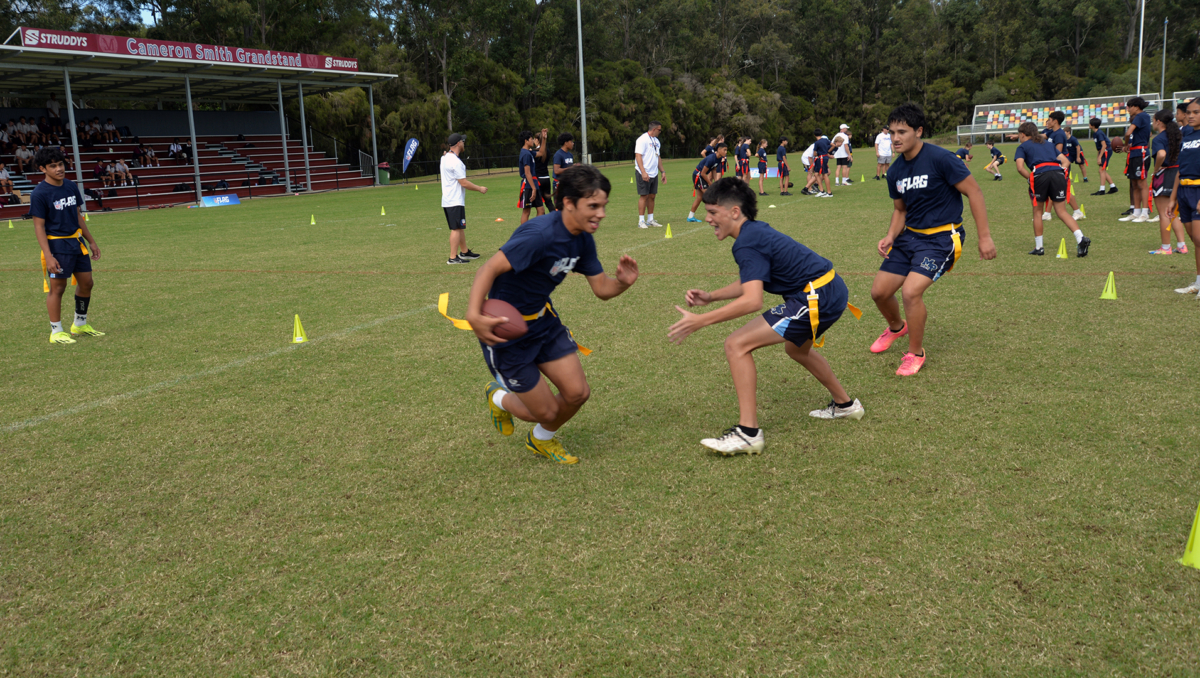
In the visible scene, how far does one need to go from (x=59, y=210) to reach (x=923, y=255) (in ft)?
26.6

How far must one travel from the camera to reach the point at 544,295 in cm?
453

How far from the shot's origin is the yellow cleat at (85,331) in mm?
8234

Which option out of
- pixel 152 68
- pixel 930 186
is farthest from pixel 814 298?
pixel 152 68

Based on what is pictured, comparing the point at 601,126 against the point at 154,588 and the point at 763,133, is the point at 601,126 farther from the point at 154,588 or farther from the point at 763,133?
the point at 154,588

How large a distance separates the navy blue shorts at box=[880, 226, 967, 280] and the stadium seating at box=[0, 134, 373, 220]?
29732 mm

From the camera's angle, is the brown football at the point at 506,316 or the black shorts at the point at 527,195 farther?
the black shorts at the point at 527,195

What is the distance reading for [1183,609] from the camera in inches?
119

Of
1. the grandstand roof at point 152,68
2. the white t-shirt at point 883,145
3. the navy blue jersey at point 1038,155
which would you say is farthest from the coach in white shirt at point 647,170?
the grandstand roof at point 152,68

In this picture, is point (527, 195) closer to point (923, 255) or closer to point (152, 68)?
point (923, 255)

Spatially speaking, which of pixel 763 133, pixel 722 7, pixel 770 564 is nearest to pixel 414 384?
pixel 770 564

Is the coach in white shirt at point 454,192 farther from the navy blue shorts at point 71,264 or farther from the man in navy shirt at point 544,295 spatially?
the man in navy shirt at point 544,295

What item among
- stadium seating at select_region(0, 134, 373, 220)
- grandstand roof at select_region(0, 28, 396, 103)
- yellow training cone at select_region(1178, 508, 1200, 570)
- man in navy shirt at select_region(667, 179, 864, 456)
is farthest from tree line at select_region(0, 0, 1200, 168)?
yellow training cone at select_region(1178, 508, 1200, 570)

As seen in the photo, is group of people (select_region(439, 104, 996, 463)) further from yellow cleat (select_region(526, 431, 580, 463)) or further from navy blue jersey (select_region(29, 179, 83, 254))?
navy blue jersey (select_region(29, 179, 83, 254))

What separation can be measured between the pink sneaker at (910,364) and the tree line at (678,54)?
41.9 m
